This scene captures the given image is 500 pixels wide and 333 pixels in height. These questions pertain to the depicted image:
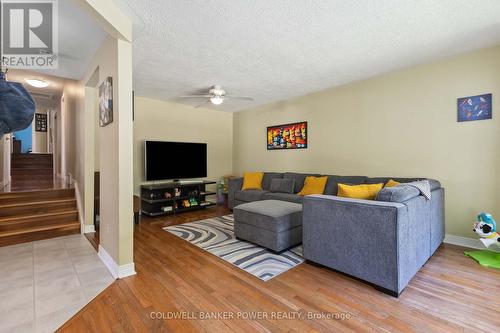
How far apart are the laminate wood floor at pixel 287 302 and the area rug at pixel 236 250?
4.5 inches

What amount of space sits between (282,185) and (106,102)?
3176mm

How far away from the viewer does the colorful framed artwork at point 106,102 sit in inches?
90.9

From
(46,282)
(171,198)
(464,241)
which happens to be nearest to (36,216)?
(46,282)

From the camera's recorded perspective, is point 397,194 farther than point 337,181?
No

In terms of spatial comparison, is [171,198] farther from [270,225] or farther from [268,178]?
[270,225]

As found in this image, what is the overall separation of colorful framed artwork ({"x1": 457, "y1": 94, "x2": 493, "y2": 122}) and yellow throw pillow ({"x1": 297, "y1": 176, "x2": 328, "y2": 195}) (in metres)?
1.98

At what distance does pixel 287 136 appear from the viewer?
505 centimetres

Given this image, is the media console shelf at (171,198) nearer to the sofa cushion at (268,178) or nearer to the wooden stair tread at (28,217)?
the wooden stair tread at (28,217)

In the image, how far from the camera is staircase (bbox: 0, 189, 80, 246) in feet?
10.5

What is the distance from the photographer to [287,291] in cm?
198

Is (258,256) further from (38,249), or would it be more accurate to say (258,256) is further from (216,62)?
(38,249)

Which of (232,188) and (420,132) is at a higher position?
(420,132)

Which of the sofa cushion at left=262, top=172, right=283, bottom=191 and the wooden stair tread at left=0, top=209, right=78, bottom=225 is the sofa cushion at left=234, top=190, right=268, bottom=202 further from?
the wooden stair tread at left=0, top=209, right=78, bottom=225

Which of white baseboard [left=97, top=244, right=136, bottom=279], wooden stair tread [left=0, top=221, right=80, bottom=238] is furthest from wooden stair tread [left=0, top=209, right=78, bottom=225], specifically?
white baseboard [left=97, top=244, right=136, bottom=279]
